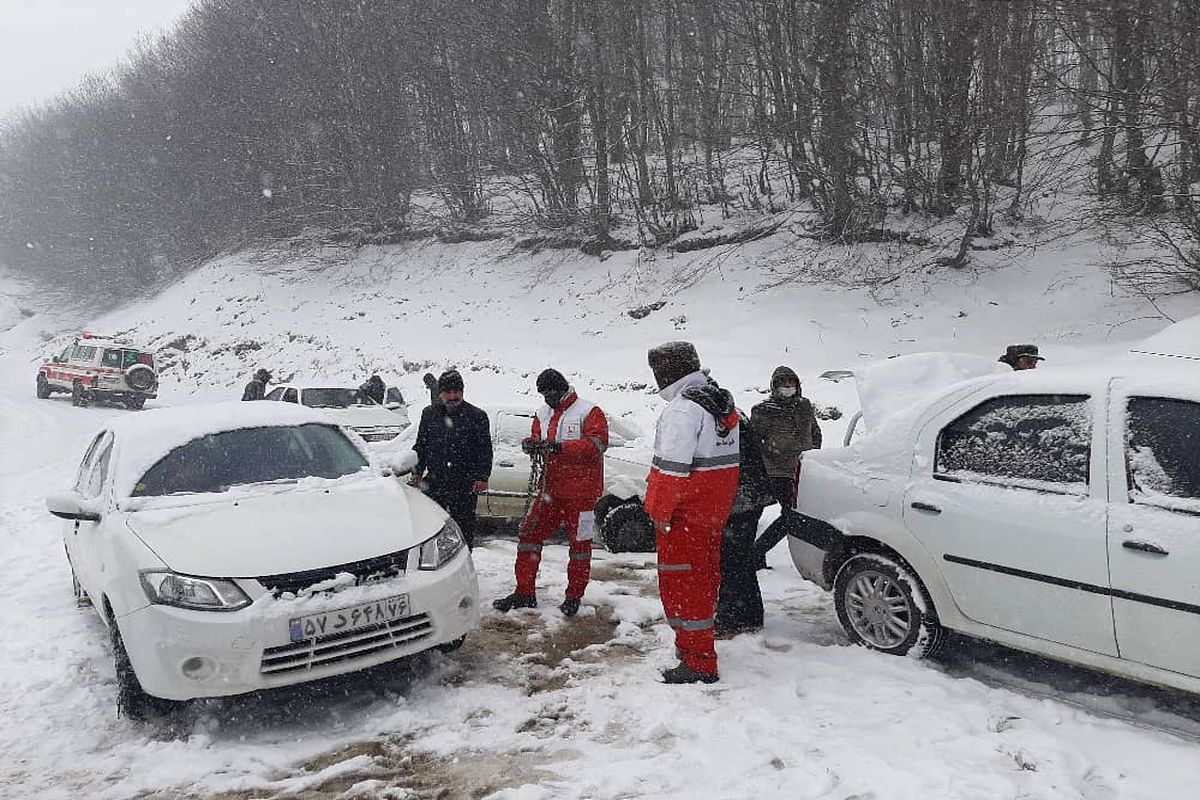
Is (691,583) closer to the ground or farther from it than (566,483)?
closer to the ground

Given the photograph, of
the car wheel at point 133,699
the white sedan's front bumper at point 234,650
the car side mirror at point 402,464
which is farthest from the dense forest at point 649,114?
the car wheel at point 133,699

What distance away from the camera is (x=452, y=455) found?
580 cm

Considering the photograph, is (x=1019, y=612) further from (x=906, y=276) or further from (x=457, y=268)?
(x=457, y=268)

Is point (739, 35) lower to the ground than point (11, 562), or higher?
higher

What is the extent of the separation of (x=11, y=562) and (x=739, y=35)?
1616cm

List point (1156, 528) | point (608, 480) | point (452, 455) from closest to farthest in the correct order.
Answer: point (1156, 528) < point (452, 455) < point (608, 480)

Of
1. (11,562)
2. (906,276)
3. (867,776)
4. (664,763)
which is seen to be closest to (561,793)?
(664,763)

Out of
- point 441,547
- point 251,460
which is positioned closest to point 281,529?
point 441,547

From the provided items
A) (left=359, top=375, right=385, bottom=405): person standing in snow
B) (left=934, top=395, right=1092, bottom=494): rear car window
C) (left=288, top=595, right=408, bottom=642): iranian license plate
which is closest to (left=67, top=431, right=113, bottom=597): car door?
(left=288, top=595, right=408, bottom=642): iranian license plate

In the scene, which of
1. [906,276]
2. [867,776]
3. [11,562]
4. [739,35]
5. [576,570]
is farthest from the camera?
[739,35]

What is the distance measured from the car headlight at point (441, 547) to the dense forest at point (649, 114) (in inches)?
417

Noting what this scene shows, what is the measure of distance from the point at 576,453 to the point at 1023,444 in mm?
2617

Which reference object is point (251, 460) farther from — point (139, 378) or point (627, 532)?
point (139, 378)

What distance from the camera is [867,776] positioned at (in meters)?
3.10
